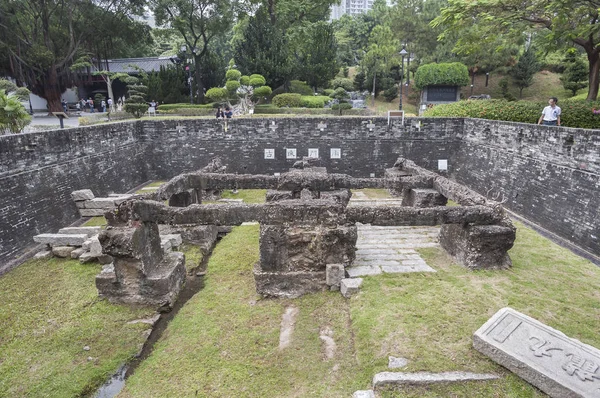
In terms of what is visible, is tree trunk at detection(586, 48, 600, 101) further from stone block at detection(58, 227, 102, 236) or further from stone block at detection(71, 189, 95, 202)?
stone block at detection(71, 189, 95, 202)

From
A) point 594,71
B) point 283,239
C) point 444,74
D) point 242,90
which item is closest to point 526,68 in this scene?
point 444,74

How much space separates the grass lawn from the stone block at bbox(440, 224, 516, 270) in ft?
0.67

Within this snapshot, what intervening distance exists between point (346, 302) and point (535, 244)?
505 cm

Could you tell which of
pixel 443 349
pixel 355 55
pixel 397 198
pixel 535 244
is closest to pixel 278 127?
pixel 397 198

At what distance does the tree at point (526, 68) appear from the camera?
27.7 m

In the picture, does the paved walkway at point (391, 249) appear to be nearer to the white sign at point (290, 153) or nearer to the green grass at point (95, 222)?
the white sign at point (290, 153)

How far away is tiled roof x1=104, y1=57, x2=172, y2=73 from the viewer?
30.8 metres

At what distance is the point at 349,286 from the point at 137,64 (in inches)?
1285

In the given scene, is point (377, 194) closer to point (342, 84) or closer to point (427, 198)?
point (427, 198)

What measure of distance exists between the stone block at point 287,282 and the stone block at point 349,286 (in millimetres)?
374

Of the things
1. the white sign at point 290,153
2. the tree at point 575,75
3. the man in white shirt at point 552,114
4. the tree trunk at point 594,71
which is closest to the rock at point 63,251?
the white sign at point 290,153

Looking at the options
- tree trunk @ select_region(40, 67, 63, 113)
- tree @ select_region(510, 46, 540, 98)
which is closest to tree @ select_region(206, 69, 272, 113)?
tree trunk @ select_region(40, 67, 63, 113)

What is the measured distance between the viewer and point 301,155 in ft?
45.7

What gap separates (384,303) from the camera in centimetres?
550
